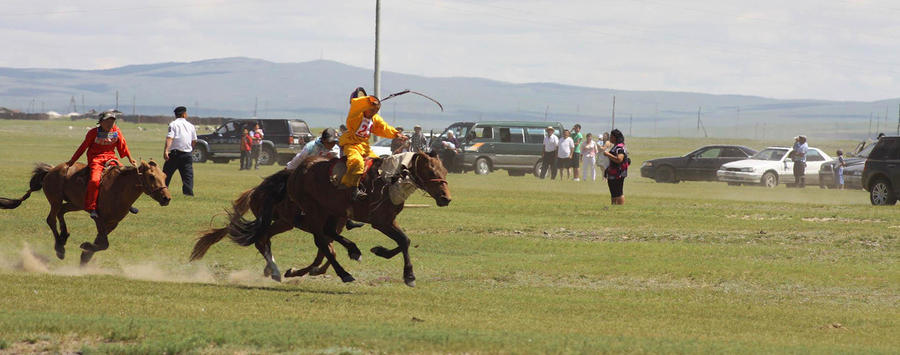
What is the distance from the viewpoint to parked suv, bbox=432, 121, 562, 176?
4488cm

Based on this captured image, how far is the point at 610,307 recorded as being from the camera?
11914 mm

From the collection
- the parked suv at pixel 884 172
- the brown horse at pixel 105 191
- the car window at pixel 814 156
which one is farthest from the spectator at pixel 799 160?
the brown horse at pixel 105 191

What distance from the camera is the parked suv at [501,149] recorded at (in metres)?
44.9

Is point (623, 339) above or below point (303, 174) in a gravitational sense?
below

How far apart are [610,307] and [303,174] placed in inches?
142

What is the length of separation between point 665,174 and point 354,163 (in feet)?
101

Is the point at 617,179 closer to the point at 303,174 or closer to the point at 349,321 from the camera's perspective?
the point at 303,174

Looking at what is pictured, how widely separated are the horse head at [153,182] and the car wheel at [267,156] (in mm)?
35832

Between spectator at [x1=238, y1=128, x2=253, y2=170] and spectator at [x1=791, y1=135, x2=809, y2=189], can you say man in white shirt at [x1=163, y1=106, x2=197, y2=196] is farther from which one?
spectator at [x1=791, y1=135, x2=809, y2=189]

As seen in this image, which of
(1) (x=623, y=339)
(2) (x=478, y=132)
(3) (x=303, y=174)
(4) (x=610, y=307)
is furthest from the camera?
(2) (x=478, y=132)

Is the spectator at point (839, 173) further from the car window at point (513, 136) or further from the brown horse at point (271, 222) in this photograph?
the brown horse at point (271, 222)

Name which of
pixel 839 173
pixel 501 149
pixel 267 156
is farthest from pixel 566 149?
pixel 267 156

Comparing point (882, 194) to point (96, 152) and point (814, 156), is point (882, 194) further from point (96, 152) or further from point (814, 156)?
point (96, 152)

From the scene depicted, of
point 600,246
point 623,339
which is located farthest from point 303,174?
point 600,246
